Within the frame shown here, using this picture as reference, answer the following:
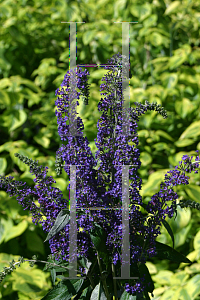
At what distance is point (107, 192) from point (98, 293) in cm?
20

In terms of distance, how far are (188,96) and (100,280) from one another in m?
1.47

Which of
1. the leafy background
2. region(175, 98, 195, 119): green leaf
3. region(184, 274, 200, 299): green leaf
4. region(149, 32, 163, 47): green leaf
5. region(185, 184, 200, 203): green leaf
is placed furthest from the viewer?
region(149, 32, 163, 47): green leaf

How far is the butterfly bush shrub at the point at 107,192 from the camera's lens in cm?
61

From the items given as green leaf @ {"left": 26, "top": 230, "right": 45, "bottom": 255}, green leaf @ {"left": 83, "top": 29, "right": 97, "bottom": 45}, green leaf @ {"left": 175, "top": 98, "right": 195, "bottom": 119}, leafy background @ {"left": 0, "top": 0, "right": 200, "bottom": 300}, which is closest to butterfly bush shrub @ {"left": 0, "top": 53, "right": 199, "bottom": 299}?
leafy background @ {"left": 0, "top": 0, "right": 200, "bottom": 300}

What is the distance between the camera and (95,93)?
161cm

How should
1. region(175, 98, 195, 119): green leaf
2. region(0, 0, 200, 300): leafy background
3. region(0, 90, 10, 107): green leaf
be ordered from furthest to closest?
region(175, 98, 195, 119): green leaf, region(0, 90, 10, 107): green leaf, region(0, 0, 200, 300): leafy background

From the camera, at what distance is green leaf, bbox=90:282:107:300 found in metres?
0.63

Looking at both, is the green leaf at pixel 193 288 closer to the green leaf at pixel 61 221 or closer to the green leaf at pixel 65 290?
the green leaf at pixel 65 290

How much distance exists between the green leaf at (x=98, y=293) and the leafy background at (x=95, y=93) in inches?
21.0

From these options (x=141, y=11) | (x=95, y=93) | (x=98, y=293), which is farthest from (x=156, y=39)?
(x=98, y=293)

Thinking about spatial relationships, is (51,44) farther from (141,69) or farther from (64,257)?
(64,257)

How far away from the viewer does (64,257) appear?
0.64 m

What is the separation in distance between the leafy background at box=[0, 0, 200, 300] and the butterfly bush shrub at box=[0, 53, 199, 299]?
Result: 0.55m

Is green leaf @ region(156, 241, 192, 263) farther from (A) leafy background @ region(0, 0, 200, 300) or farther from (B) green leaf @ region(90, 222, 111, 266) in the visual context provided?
(A) leafy background @ region(0, 0, 200, 300)
